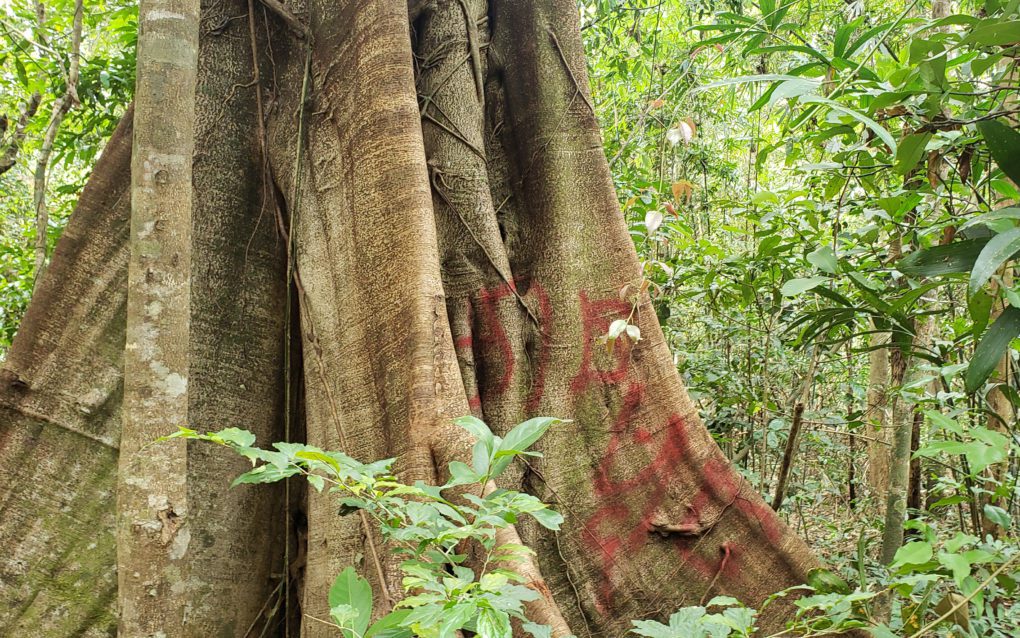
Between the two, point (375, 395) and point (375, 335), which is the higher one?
point (375, 335)

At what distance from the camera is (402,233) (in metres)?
2.43

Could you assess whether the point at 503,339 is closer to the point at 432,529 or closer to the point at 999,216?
the point at 432,529

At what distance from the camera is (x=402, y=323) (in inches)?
91.7

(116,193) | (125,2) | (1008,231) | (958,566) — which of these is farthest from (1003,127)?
(125,2)

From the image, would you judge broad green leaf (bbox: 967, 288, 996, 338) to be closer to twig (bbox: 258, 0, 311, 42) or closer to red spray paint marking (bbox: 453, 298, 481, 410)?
red spray paint marking (bbox: 453, 298, 481, 410)

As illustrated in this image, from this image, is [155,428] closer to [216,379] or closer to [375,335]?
[375,335]

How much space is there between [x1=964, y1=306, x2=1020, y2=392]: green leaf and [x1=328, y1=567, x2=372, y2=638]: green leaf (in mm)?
1269

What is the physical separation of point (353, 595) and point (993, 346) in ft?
4.40

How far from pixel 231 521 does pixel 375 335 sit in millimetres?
917

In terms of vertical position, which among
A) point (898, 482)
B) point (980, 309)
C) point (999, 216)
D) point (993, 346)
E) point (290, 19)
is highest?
point (290, 19)

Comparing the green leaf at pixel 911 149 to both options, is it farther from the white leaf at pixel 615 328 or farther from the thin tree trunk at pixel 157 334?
the thin tree trunk at pixel 157 334

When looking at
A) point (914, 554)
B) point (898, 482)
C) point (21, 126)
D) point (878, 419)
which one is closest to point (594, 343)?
point (898, 482)

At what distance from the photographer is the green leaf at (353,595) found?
1.26 m

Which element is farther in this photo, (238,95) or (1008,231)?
(238,95)
